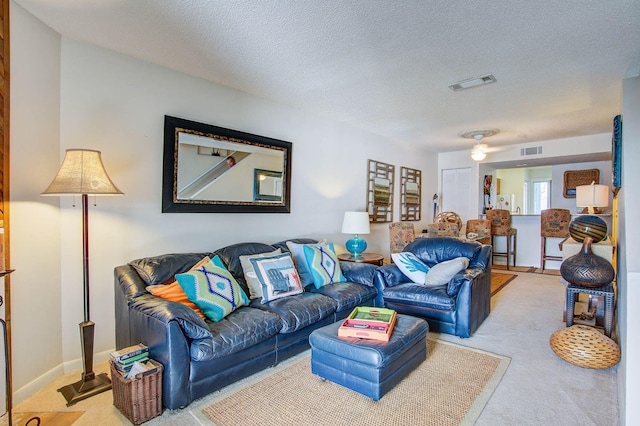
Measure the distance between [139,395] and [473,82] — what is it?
352 centimetres

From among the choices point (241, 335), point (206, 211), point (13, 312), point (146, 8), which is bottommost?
point (241, 335)

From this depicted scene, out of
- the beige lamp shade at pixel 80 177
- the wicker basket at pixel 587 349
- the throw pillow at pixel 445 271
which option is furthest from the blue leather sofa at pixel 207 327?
the wicker basket at pixel 587 349

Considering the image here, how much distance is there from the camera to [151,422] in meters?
1.84

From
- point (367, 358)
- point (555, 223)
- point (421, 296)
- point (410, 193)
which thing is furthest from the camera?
point (410, 193)

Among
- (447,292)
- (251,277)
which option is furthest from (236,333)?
(447,292)

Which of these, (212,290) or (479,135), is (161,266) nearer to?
(212,290)

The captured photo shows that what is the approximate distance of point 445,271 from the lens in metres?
3.25

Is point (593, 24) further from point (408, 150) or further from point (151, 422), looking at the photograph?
point (408, 150)

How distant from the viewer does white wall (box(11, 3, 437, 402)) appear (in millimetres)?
2148

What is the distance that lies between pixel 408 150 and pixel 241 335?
4.98 meters

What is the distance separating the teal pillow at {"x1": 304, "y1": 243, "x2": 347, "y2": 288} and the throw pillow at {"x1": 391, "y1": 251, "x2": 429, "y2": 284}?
0.61 m

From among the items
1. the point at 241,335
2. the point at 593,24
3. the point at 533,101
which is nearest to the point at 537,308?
the point at 533,101

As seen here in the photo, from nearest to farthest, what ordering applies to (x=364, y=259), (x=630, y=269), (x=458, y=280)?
1. (x=630, y=269)
2. (x=458, y=280)
3. (x=364, y=259)

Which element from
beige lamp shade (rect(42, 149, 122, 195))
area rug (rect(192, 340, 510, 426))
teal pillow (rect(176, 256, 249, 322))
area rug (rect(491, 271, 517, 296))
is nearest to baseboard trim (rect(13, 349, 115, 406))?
teal pillow (rect(176, 256, 249, 322))
